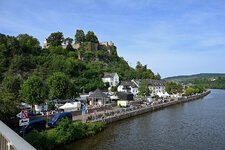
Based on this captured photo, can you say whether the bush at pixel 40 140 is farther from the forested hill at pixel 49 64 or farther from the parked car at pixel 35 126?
the forested hill at pixel 49 64

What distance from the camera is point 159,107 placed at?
5022 centimetres

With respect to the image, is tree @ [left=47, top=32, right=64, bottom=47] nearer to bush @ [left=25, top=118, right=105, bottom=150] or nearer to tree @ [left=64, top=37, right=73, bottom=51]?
tree @ [left=64, top=37, right=73, bottom=51]

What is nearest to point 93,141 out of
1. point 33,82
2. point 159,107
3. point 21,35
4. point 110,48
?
point 33,82

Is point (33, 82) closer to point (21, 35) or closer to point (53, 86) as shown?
point (53, 86)

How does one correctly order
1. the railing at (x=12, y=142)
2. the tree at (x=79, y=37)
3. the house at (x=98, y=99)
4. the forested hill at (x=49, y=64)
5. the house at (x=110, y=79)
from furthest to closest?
the tree at (x=79, y=37) < the house at (x=110, y=79) < the forested hill at (x=49, y=64) < the house at (x=98, y=99) < the railing at (x=12, y=142)

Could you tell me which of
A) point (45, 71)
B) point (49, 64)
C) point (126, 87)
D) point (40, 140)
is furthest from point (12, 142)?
point (126, 87)

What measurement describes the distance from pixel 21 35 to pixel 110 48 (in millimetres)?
46946

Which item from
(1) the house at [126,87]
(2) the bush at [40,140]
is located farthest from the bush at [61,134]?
(1) the house at [126,87]

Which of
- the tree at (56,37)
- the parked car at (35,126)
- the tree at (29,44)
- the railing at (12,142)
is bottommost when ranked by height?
the parked car at (35,126)

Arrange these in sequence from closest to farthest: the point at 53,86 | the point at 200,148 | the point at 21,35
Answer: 1. the point at 200,148
2. the point at 53,86
3. the point at 21,35

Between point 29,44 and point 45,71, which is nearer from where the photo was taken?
point 45,71

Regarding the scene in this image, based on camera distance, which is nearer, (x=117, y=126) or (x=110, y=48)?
(x=117, y=126)

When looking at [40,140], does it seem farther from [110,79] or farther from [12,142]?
[110,79]

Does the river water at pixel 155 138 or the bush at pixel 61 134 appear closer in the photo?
the bush at pixel 61 134
